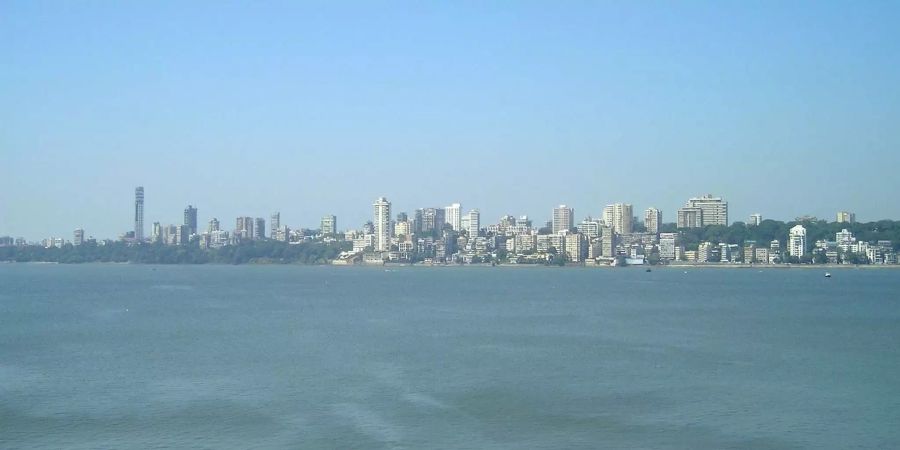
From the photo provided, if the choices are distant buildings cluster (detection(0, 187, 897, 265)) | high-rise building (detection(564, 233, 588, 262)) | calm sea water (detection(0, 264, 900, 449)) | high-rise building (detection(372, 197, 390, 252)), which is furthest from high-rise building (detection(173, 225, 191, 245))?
calm sea water (detection(0, 264, 900, 449))

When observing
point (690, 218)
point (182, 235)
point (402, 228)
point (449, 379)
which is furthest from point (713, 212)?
point (449, 379)

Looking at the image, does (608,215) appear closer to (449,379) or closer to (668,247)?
(668,247)

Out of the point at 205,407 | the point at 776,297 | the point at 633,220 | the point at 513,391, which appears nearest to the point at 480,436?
the point at 513,391

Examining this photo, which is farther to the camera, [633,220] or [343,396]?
[633,220]

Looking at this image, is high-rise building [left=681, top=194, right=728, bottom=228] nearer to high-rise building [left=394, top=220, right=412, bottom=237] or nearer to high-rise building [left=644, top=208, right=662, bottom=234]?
high-rise building [left=644, top=208, right=662, bottom=234]

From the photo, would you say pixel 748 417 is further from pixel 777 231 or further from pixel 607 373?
pixel 777 231

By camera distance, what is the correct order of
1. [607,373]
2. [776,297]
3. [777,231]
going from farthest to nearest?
1. [777,231]
2. [776,297]
3. [607,373]

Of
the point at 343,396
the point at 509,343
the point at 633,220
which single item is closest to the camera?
the point at 343,396
